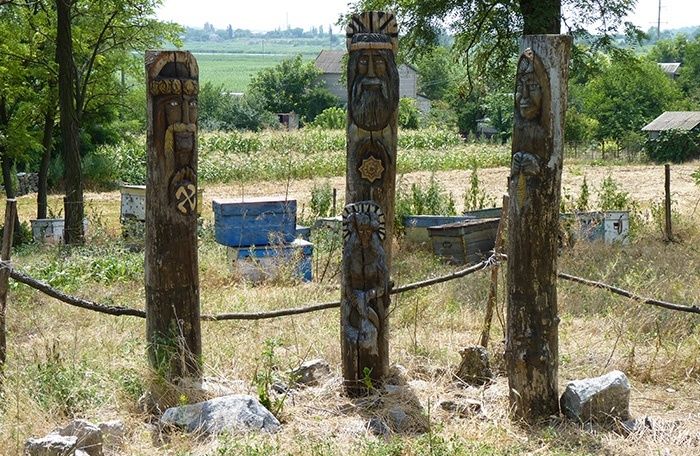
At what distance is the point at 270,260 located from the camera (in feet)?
38.6

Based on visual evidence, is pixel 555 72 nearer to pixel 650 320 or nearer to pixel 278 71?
pixel 650 320

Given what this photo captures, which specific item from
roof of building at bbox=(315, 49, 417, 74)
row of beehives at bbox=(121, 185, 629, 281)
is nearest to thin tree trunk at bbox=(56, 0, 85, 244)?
row of beehives at bbox=(121, 185, 629, 281)

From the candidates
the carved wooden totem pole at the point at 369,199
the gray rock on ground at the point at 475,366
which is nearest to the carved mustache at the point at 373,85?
the carved wooden totem pole at the point at 369,199

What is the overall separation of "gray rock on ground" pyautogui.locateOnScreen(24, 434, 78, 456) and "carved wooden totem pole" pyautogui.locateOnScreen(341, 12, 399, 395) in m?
2.28

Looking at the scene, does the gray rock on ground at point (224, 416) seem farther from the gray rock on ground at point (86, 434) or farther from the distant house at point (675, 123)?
the distant house at point (675, 123)

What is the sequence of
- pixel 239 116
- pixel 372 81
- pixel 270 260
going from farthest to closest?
pixel 239 116 → pixel 270 260 → pixel 372 81

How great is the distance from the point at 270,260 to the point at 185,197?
4686mm

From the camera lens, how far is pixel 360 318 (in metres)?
7.20

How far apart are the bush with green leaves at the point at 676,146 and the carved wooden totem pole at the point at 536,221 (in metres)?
32.7

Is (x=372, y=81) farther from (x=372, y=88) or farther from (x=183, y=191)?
(x=183, y=191)

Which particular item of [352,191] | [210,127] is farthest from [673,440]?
[210,127]

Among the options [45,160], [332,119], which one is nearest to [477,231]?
[45,160]

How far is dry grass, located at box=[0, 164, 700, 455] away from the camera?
20.4 feet

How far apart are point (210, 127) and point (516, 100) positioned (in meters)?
45.6
